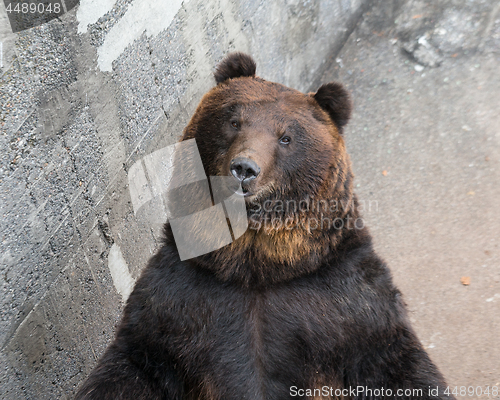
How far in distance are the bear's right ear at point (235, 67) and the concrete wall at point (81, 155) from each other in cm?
61

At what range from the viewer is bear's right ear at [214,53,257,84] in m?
2.75

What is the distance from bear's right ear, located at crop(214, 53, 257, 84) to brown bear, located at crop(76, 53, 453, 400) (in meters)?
0.28

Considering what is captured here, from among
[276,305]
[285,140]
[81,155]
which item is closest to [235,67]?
[285,140]

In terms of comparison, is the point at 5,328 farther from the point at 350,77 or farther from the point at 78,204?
the point at 350,77

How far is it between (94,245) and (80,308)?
38cm

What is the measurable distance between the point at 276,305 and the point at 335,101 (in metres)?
1.12

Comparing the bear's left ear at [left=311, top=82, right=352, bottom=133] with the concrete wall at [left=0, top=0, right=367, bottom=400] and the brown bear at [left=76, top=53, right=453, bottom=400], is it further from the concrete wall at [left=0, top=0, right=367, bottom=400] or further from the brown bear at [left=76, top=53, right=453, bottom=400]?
the concrete wall at [left=0, top=0, right=367, bottom=400]

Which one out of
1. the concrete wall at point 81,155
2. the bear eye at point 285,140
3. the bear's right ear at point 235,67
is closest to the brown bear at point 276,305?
the bear eye at point 285,140

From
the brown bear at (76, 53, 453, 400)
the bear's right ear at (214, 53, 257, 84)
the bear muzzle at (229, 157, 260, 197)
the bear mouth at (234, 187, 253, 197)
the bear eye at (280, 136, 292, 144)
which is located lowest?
Result: the brown bear at (76, 53, 453, 400)

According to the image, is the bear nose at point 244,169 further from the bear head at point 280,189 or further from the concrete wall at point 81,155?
the concrete wall at point 81,155

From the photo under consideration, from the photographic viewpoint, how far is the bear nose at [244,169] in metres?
2.22

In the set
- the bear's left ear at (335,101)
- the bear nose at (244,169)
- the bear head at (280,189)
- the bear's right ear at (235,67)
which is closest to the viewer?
the bear nose at (244,169)

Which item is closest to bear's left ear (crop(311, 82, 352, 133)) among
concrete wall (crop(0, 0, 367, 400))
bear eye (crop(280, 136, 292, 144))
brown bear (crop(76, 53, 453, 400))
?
brown bear (crop(76, 53, 453, 400))

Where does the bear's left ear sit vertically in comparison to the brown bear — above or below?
above
